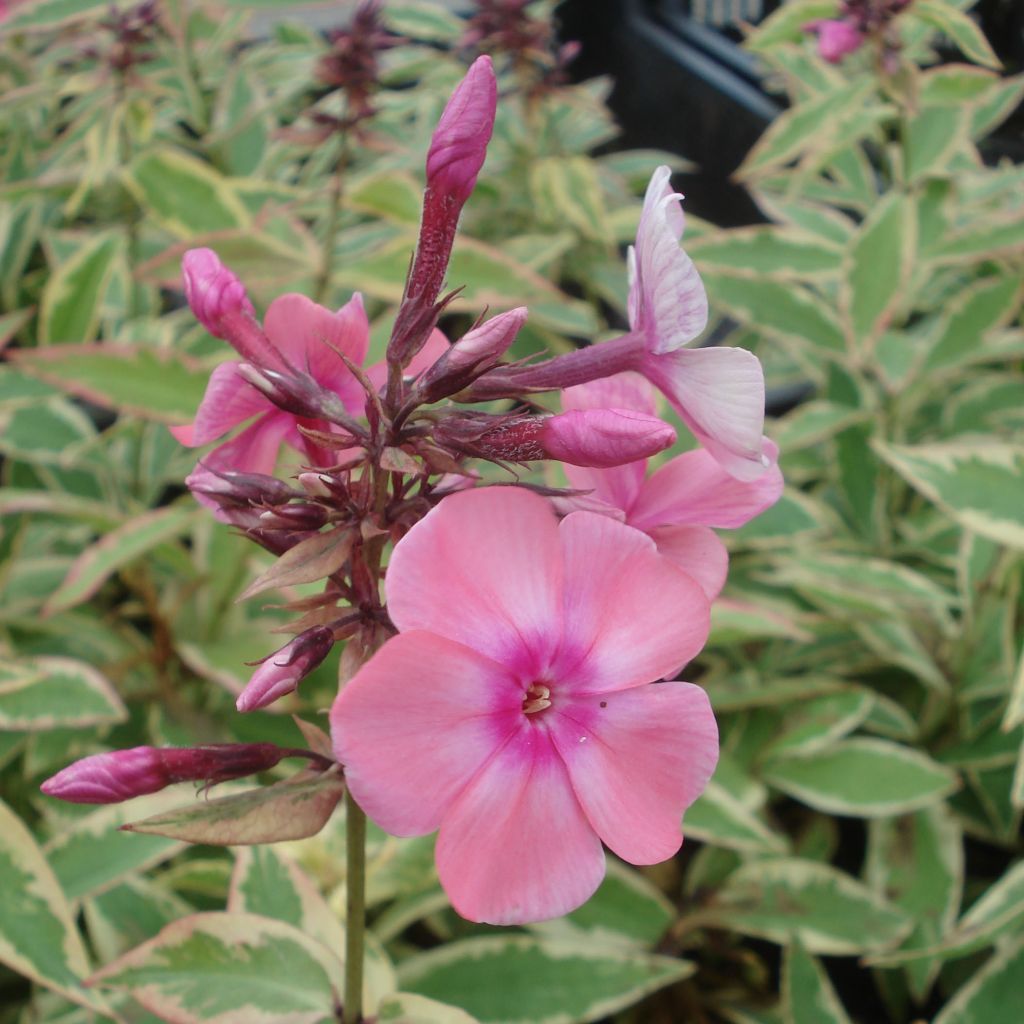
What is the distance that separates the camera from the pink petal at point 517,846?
1.26 ft

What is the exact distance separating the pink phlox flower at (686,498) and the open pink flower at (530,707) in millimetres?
79

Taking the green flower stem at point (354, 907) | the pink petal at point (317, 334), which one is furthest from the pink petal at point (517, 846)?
the pink petal at point (317, 334)

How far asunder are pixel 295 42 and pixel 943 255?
4.23ft

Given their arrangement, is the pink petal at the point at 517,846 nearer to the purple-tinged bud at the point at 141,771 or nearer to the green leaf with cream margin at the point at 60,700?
the purple-tinged bud at the point at 141,771

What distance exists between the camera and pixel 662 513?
18.9 inches

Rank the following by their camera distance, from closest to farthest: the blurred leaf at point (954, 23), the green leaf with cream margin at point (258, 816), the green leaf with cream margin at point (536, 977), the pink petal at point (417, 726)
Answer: the pink petal at point (417, 726) < the green leaf with cream margin at point (258, 816) < the green leaf with cream margin at point (536, 977) < the blurred leaf at point (954, 23)

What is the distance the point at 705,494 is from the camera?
47 cm

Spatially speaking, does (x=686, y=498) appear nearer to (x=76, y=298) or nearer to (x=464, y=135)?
(x=464, y=135)

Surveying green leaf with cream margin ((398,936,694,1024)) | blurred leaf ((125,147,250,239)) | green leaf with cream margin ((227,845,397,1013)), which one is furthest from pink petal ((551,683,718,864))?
blurred leaf ((125,147,250,239))

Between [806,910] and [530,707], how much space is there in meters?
0.69

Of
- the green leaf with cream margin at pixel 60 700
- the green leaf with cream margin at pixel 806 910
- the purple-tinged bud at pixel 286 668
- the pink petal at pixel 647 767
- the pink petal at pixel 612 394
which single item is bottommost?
the green leaf with cream margin at pixel 806 910

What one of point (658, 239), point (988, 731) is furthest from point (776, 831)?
point (658, 239)

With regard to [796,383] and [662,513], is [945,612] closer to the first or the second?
[796,383]

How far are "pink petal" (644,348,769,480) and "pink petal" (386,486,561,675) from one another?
0.08 m
